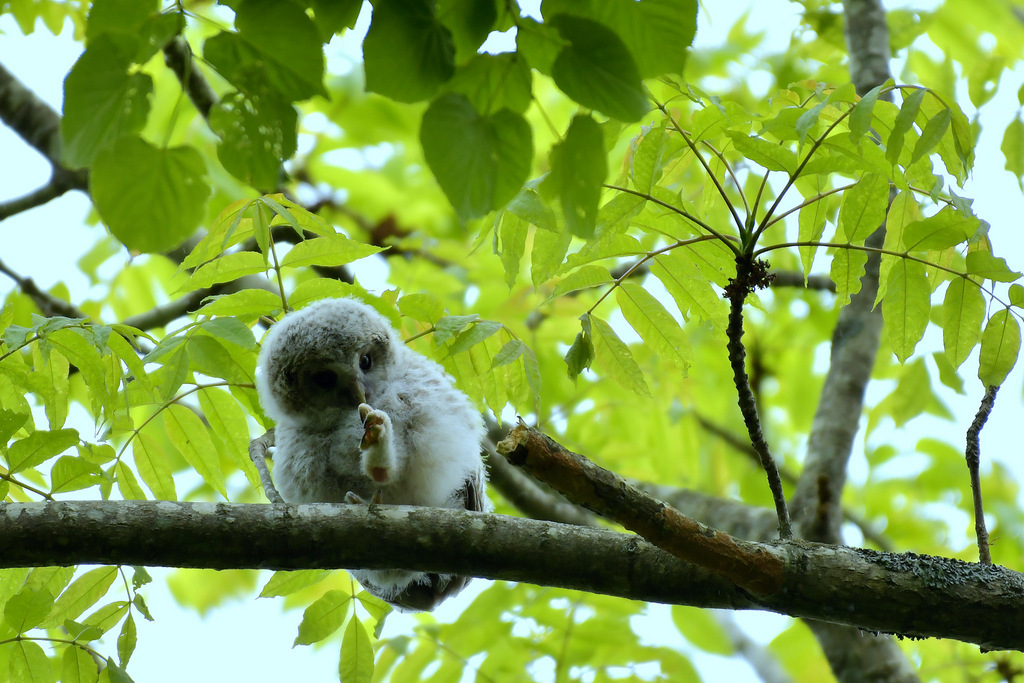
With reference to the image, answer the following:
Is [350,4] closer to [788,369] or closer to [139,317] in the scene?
[139,317]

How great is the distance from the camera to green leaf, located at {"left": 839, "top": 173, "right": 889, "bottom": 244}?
2.78 meters

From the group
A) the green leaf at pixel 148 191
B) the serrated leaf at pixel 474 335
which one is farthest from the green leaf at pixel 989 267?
the green leaf at pixel 148 191

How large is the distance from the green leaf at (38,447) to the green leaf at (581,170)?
1904 millimetres

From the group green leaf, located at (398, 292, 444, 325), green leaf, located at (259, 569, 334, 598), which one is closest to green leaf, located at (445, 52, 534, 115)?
green leaf, located at (398, 292, 444, 325)

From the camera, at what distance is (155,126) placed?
19.5 ft

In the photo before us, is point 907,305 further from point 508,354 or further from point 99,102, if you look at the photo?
point 99,102

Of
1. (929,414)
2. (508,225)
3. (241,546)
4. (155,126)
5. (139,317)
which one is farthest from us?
(155,126)

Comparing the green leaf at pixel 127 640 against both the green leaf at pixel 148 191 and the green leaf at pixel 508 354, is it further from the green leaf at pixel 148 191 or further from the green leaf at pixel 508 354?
the green leaf at pixel 148 191

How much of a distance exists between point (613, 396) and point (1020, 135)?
111 inches

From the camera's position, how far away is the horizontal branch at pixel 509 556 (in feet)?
7.66

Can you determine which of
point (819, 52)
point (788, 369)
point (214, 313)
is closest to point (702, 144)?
point (214, 313)

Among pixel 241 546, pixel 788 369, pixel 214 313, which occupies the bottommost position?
pixel 241 546

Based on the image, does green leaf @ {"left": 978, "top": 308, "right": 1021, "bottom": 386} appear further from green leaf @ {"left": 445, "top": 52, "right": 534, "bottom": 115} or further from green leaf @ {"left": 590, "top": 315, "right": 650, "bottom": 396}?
green leaf @ {"left": 445, "top": 52, "right": 534, "bottom": 115}

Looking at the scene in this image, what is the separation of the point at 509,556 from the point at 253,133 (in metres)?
1.48
